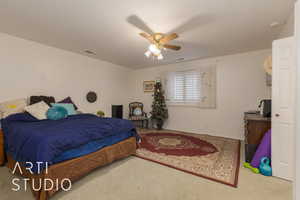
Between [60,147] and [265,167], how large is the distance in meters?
2.81

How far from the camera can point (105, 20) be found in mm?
2072

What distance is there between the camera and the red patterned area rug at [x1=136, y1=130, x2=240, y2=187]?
2.00m

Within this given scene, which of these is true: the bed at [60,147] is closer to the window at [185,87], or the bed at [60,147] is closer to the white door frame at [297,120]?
the white door frame at [297,120]

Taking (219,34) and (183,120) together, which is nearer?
(219,34)

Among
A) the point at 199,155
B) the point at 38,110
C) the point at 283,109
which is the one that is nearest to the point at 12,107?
the point at 38,110

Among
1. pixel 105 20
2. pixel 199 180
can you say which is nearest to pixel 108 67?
pixel 105 20

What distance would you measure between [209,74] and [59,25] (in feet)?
12.5

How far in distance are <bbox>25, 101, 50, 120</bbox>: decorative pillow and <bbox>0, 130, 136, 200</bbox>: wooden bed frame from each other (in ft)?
1.70

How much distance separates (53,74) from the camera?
130 inches

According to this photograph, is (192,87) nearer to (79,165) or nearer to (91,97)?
(91,97)

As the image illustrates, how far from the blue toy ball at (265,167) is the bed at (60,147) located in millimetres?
2166

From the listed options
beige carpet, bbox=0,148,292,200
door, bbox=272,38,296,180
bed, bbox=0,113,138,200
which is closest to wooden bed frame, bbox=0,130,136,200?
bed, bbox=0,113,138,200

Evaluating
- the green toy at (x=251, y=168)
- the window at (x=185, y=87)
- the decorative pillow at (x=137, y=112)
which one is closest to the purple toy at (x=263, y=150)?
the green toy at (x=251, y=168)

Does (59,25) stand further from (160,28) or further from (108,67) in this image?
(108,67)
